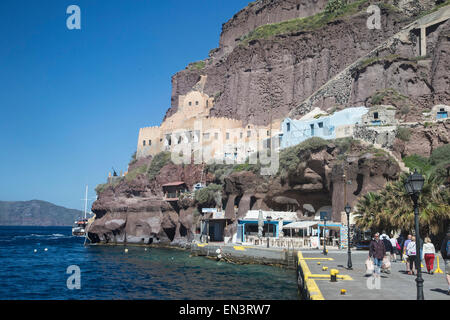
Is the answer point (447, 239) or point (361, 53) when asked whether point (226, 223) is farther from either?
point (447, 239)

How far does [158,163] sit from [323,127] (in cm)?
3625

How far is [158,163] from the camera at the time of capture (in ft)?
269

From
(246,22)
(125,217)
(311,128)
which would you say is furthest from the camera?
(246,22)

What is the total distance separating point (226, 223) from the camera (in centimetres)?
5903

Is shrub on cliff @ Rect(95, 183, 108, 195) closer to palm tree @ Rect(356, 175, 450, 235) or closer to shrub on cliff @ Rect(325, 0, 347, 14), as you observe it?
shrub on cliff @ Rect(325, 0, 347, 14)

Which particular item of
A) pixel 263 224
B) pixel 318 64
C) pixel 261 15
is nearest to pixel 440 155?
pixel 263 224

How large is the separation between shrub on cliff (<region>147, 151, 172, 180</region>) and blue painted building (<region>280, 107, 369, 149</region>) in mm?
26134

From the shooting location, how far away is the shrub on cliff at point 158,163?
265 feet

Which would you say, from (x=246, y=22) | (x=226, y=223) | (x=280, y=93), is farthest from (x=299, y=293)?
(x=246, y=22)

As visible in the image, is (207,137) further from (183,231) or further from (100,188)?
(100,188)

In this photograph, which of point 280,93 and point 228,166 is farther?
point 280,93

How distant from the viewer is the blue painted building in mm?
52406

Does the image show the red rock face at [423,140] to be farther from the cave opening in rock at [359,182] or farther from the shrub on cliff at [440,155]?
the cave opening in rock at [359,182]

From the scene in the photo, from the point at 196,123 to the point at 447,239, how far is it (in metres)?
65.7
